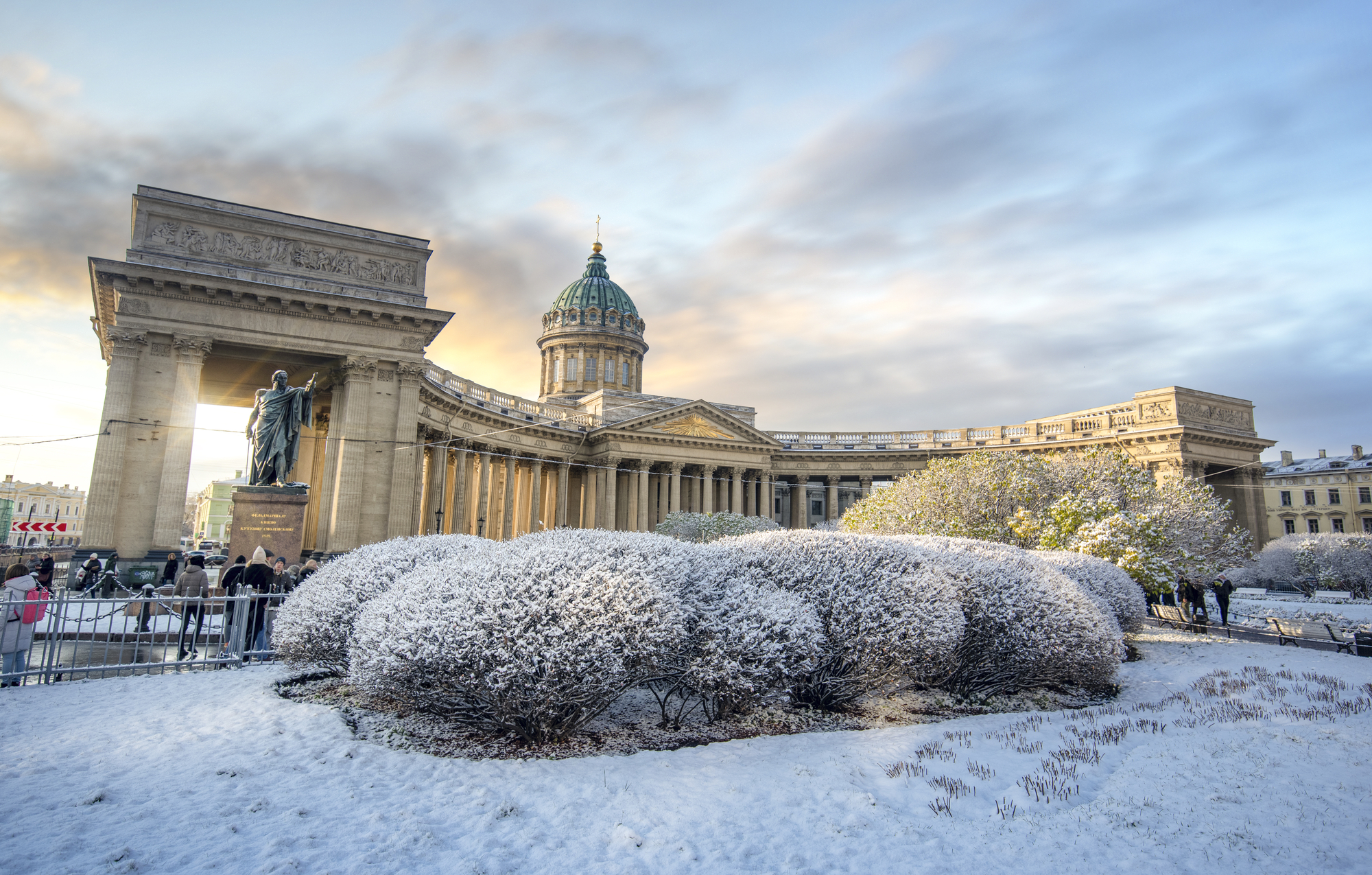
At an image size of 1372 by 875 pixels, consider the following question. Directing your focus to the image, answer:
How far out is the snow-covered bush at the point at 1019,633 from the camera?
10.8 m

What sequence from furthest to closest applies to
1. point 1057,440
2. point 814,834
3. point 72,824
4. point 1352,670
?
point 1057,440, point 1352,670, point 814,834, point 72,824

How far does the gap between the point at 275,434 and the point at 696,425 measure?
1476 inches

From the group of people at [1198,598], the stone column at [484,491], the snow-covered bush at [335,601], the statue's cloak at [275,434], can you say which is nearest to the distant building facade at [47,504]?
the stone column at [484,491]

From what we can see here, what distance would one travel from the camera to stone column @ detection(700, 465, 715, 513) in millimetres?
52844

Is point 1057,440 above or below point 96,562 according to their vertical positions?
above

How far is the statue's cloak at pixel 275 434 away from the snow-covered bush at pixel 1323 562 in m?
49.6

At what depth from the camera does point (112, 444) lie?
24.2 meters

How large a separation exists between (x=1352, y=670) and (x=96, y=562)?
3110 cm

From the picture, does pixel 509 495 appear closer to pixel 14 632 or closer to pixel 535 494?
pixel 535 494

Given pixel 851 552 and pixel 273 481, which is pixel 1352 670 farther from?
pixel 273 481

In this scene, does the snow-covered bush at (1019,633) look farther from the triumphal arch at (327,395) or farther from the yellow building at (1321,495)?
the yellow building at (1321,495)

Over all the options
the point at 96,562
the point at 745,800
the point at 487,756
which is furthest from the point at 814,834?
the point at 96,562

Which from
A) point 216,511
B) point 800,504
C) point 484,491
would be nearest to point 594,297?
point 800,504

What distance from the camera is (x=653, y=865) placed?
5.19 meters
